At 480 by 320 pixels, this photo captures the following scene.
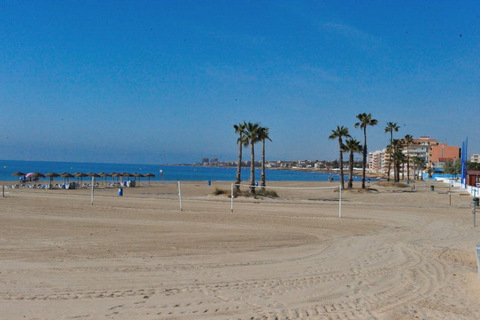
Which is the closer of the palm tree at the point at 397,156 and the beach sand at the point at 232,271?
the beach sand at the point at 232,271

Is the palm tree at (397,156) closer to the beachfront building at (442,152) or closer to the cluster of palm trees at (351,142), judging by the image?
the cluster of palm trees at (351,142)

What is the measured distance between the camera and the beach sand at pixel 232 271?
562 cm

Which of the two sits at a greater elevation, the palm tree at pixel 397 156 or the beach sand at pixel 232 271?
the palm tree at pixel 397 156

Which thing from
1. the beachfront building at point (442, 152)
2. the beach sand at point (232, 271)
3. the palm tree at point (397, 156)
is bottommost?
the beach sand at point (232, 271)

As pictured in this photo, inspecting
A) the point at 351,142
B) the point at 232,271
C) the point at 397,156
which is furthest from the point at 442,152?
the point at 232,271

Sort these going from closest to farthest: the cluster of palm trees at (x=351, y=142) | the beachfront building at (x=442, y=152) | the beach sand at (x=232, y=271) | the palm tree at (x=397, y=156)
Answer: the beach sand at (x=232, y=271) → the cluster of palm trees at (x=351, y=142) → the palm tree at (x=397, y=156) → the beachfront building at (x=442, y=152)

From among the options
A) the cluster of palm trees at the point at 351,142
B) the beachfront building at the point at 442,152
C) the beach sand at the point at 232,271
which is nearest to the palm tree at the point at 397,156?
the cluster of palm trees at the point at 351,142

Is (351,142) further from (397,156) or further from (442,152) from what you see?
(442,152)

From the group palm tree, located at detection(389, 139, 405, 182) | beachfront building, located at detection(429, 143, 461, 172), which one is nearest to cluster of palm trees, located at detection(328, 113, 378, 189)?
palm tree, located at detection(389, 139, 405, 182)

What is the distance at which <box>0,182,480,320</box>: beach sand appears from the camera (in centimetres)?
562

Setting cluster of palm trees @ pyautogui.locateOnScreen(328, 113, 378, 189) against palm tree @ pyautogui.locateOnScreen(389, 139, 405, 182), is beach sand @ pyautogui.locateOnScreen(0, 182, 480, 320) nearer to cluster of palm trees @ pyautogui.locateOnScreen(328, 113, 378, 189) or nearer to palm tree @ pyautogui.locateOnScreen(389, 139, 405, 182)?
cluster of palm trees @ pyautogui.locateOnScreen(328, 113, 378, 189)

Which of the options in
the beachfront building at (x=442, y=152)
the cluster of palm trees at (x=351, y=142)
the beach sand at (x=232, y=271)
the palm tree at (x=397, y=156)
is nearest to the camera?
the beach sand at (x=232, y=271)

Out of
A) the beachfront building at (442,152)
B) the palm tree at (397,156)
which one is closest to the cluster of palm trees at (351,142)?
the palm tree at (397,156)

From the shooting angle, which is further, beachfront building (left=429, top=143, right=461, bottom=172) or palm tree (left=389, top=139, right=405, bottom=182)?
beachfront building (left=429, top=143, right=461, bottom=172)
